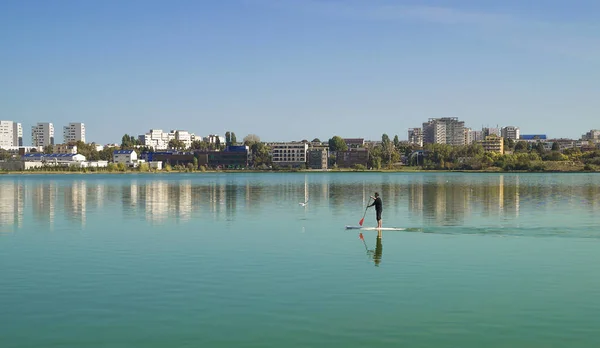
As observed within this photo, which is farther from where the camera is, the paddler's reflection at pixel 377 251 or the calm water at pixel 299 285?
the paddler's reflection at pixel 377 251

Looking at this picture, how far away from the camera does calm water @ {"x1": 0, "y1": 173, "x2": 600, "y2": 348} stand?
49.0ft

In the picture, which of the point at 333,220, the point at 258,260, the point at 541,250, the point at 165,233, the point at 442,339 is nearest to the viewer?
the point at 442,339

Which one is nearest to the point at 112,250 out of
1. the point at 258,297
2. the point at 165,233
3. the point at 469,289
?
the point at 165,233

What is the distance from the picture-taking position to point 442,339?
47.4ft

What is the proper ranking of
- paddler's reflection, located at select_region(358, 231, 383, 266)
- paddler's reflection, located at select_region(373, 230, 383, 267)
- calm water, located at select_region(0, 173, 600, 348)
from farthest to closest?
paddler's reflection, located at select_region(358, 231, 383, 266) < paddler's reflection, located at select_region(373, 230, 383, 267) < calm water, located at select_region(0, 173, 600, 348)

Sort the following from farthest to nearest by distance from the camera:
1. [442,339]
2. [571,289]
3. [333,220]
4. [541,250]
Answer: [333,220], [541,250], [571,289], [442,339]

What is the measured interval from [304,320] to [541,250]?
1532cm

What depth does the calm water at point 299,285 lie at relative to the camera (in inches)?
588

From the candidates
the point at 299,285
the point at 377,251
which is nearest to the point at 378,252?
the point at 377,251

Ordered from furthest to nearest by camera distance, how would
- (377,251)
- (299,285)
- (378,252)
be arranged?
1. (377,251)
2. (378,252)
3. (299,285)

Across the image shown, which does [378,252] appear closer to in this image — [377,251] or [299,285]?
[377,251]

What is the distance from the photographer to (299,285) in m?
20.1

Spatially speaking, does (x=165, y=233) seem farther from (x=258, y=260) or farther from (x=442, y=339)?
(x=442, y=339)

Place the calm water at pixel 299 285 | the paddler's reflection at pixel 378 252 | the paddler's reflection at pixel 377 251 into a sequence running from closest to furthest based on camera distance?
the calm water at pixel 299 285
the paddler's reflection at pixel 378 252
the paddler's reflection at pixel 377 251
